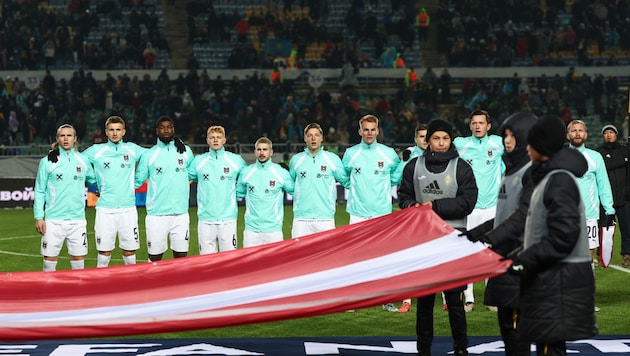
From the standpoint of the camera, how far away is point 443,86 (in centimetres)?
3209

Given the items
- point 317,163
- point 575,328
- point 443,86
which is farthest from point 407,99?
point 575,328

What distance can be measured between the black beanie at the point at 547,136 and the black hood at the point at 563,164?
0.16ft

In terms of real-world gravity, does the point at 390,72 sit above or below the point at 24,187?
above

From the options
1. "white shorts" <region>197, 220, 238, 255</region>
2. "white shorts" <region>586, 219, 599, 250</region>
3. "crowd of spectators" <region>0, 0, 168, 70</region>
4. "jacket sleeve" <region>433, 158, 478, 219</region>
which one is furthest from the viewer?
"crowd of spectators" <region>0, 0, 168, 70</region>

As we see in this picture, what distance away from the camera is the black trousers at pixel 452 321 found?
8.23 meters

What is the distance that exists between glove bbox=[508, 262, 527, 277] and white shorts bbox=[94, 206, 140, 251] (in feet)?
21.9

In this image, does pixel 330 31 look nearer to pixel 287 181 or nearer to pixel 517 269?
pixel 287 181

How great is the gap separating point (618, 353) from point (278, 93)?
22.9 metres

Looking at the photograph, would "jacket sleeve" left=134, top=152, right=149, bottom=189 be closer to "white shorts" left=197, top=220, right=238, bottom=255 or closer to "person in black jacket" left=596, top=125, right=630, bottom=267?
"white shorts" left=197, top=220, right=238, bottom=255

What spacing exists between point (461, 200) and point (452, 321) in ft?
3.46

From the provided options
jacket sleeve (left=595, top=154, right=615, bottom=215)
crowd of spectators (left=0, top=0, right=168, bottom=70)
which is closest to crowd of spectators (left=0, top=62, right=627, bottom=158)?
crowd of spectators (left=0, top=0, right=168, bottom=70)

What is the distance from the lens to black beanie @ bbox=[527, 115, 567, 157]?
20.7 feet

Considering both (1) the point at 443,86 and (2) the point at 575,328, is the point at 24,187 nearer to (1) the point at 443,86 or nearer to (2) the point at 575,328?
(1) the point at 443,86

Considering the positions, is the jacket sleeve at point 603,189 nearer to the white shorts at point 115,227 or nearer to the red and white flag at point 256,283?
the red and white flag at point 256,283
